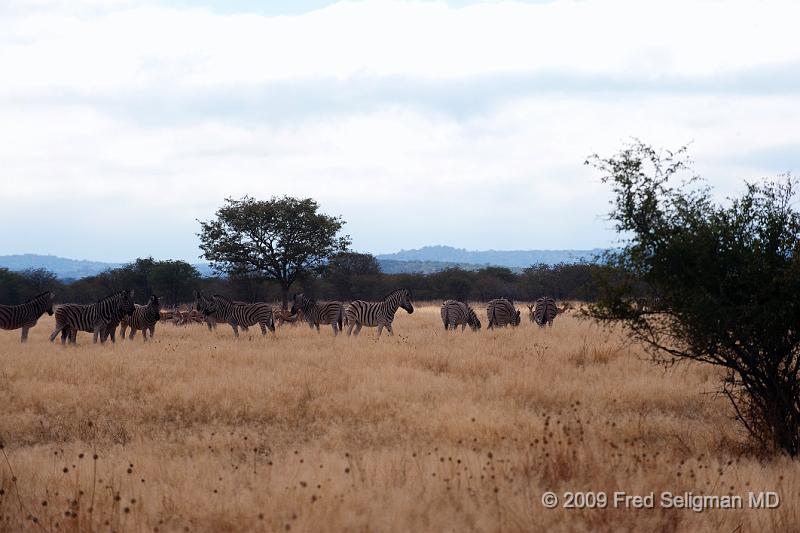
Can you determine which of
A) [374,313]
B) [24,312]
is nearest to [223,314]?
[374,313]

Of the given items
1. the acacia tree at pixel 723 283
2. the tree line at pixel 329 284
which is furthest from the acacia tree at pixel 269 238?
the acacia tree at pixel 723 283

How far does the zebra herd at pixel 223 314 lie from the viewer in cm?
2208

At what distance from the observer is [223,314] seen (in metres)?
25.5

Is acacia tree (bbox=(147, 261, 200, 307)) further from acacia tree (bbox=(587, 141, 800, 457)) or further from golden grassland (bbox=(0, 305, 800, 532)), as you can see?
acacia tree (bbox=(587, 141, 800, 457))

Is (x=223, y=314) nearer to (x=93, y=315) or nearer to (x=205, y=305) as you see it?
(x=205, y=305)

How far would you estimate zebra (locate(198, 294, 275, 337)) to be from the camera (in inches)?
979

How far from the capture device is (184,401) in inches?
463

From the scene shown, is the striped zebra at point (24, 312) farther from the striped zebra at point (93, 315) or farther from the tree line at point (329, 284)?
the tree line at point (329, 284)

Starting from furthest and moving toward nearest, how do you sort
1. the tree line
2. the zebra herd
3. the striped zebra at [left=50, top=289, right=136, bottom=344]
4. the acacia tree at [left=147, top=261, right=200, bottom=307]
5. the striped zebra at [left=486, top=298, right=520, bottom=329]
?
the tree line
the acacia tree at [left=147, top=261, right=200, bottom=307]
the striped zebra at [left=486, top=298, right=520, bottom=329]
the zebra herd
the striped zebra at [left=50, top=289, right=136, bottom=344]

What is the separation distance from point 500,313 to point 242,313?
34.0 feet

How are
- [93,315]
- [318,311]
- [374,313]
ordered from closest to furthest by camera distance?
[93,315] → [374,313] → [318,311]

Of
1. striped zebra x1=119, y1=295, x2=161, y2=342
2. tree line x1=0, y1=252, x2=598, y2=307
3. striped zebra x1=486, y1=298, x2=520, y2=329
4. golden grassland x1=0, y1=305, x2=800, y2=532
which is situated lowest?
golden grassland x1=0, y1=305, x2=800, y2=532

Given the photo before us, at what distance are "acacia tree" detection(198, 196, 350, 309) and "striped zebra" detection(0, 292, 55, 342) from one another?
2067 cm

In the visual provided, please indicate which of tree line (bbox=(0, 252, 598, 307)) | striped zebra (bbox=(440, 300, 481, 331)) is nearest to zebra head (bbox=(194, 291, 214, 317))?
striped zebra (bbox=(440, 300, 481, 331))
